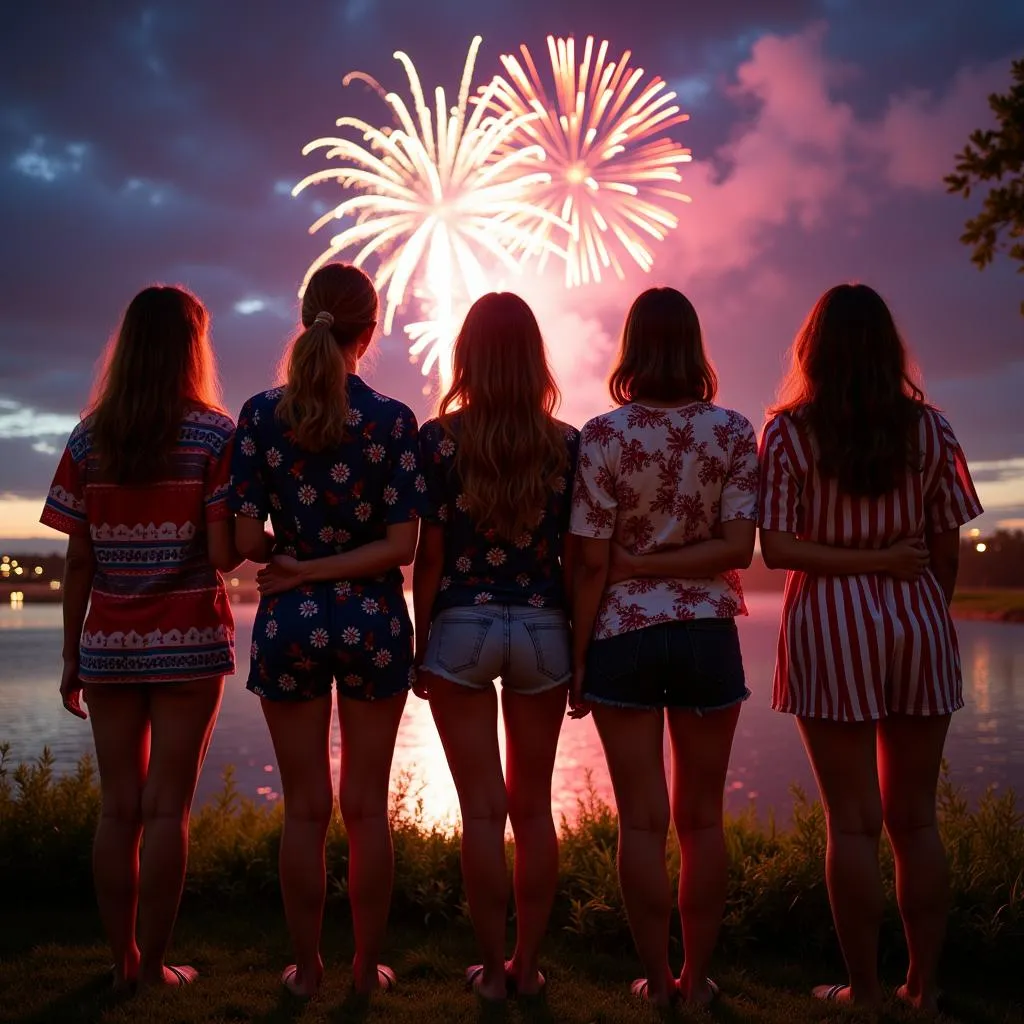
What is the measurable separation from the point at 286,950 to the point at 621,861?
1935 mm

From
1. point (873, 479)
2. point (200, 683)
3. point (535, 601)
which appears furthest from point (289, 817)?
point (873, 479)

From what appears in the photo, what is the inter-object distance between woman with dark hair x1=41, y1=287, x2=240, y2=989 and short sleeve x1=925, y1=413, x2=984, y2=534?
286 cm

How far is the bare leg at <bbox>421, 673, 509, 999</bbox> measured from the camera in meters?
3.94

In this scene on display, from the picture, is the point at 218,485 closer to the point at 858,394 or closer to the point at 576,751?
the point at 858,394

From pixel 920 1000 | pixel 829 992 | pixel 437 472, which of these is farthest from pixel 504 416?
pixel 920 1000

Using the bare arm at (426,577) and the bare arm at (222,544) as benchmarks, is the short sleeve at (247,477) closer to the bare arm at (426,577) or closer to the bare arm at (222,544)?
the bare arm at (222,544)

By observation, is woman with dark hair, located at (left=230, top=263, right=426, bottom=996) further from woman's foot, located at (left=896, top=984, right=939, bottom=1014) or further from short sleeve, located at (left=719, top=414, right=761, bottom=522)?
woman's foot, located at (left=896, top=984, right=939, bottom=1014)

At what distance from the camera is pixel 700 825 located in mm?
3980

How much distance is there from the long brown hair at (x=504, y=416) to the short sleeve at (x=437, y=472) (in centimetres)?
6

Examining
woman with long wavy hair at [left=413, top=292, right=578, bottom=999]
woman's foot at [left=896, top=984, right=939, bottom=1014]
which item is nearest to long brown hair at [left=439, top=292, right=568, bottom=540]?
woman with long wavy hair at [left=413, top=292, right=578, bottom=999]

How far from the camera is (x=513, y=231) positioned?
10.5 m

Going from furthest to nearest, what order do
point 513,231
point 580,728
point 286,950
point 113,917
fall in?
point 580,728 < point 513,231 < point 286,950 < point 113,917

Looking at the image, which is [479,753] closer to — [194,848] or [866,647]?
[866,647]

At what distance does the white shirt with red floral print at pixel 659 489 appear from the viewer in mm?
3893
